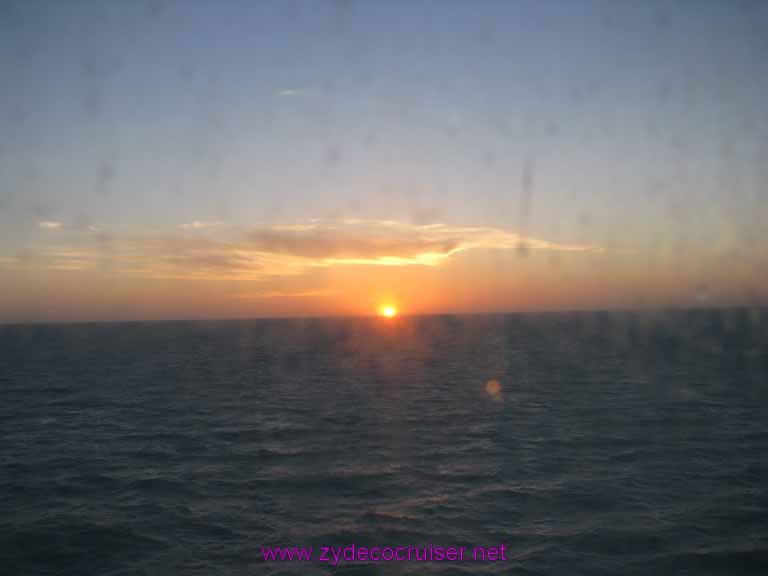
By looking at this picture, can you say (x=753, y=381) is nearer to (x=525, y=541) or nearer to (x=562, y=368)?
(x=562, y=368)

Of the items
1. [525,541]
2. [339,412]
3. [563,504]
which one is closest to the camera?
[525,541]

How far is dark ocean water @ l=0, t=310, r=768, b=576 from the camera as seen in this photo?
48.2ft

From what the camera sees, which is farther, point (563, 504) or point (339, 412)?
point (339, 412)

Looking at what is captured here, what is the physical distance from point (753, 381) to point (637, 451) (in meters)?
28.8

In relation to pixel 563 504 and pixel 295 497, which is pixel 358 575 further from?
pixel 563 504

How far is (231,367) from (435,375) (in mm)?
26201

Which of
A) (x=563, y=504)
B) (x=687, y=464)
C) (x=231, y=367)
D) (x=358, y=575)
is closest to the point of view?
(x=358, y=575)

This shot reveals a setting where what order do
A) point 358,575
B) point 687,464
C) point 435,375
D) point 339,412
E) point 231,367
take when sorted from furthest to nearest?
1. point 231,367
2. point 435,375
3. point 339,412
4. point 687,464
5. point 358,575

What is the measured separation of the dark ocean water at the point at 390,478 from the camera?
14.7 m

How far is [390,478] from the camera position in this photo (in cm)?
2039

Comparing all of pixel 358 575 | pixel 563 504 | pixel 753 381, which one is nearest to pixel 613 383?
pixel 753 381

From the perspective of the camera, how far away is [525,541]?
49.2ft

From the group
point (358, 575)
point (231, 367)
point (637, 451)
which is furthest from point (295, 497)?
point (231, 367)

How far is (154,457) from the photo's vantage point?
2402 centimetres
